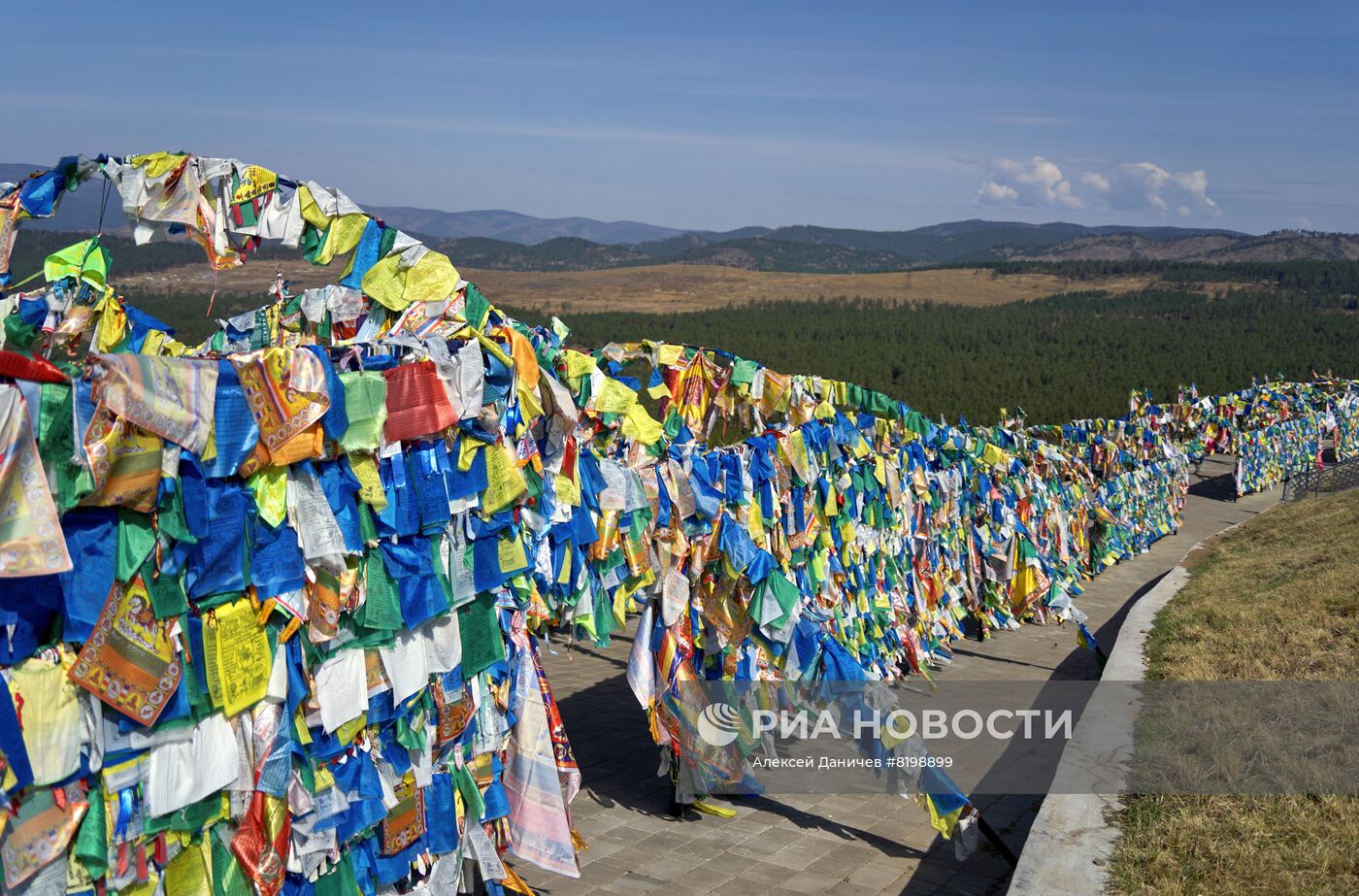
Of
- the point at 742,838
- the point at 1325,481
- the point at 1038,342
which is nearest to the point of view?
the point at 742,838

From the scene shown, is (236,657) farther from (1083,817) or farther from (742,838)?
(1083,817)

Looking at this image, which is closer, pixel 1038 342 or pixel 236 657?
pixel 236 657

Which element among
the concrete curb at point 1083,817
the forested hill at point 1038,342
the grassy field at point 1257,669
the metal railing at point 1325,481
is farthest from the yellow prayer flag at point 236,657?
the forested hill at point 1038,342

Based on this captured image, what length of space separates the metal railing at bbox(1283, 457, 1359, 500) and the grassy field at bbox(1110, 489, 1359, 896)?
666 cm

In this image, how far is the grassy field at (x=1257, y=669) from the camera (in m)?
5.00

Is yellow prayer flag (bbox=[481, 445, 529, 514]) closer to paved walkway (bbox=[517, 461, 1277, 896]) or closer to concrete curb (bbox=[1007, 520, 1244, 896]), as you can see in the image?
paved walkway (bbox=[517, 461, 1277, 896])

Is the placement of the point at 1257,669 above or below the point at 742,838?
above

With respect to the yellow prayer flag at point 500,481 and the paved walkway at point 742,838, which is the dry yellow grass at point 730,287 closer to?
the paved walkway at point 742,838

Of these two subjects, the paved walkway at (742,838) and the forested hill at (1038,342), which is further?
the forested hill at (1038,342)

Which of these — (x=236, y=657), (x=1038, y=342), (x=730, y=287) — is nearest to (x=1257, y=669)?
(x=236, y=657)

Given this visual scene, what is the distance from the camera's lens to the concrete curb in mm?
5059

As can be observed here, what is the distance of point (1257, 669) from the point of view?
26.0 ft

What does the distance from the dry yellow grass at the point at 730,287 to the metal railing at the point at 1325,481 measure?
71512 millimetres

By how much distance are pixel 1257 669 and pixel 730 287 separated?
10866 centimetres
